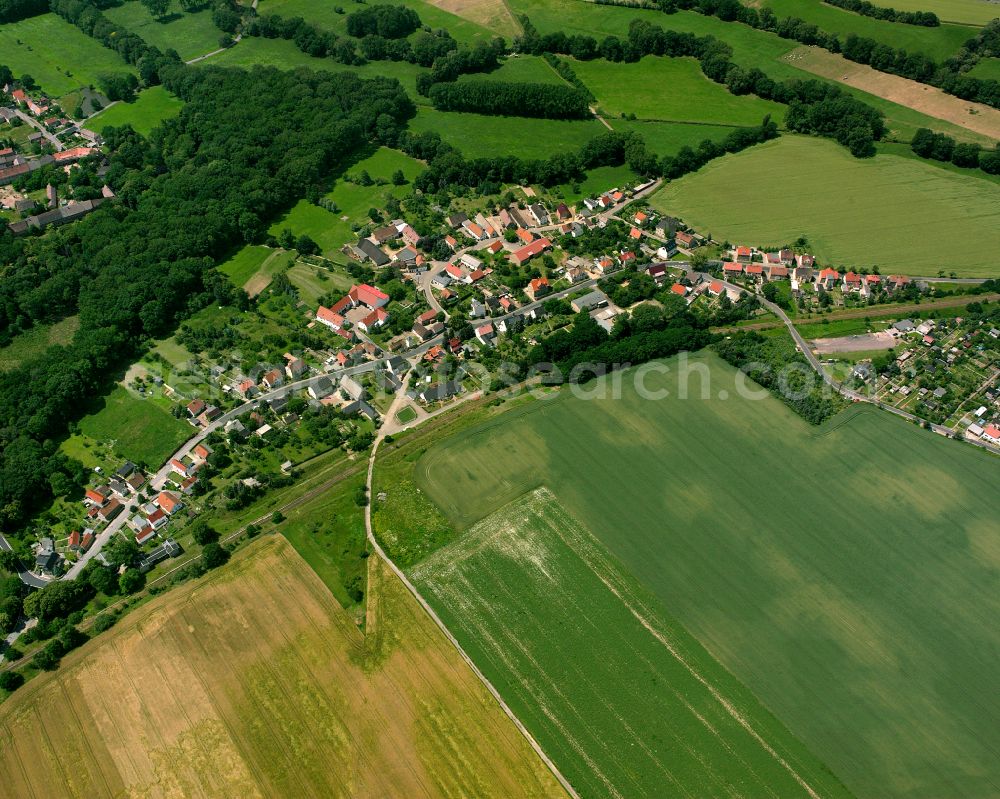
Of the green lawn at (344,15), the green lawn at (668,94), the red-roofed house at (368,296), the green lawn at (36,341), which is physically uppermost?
the green lawn at (344,15)

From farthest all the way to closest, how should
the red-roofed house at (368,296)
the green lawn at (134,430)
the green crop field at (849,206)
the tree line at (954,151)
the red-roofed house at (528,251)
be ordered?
the tree line at (954,151) → the green crop field at (849,206) → the red-roofed house at (528,251) → the red-roofed house at (368,296) → the green lawn at (134,430)

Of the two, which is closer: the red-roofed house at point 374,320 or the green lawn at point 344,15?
the red-roofed house at point 374,320

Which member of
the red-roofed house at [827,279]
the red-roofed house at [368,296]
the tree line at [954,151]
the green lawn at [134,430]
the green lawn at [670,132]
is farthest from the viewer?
the green lawn at [670,132]

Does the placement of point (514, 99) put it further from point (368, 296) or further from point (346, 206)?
point (368, 296)

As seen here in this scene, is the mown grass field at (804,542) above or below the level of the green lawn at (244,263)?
below

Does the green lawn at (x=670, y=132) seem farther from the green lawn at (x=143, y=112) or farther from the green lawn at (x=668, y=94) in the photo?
the green lawn at (x=143, y=112)

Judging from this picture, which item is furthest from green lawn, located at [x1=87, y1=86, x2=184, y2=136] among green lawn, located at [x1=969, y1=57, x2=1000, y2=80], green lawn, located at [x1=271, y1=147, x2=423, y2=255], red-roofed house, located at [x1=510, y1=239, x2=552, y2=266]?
green lawn, located at [x1=969, y1=57, x2=1000, y2=80]

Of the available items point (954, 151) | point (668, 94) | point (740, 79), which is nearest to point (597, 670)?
point (954, 151)

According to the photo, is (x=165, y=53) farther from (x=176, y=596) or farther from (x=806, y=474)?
(x=806, y=474)

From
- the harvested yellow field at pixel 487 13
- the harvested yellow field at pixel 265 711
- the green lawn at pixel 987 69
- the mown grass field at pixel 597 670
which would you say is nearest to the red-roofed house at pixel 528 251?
the mown grass field at pixel 597 670
